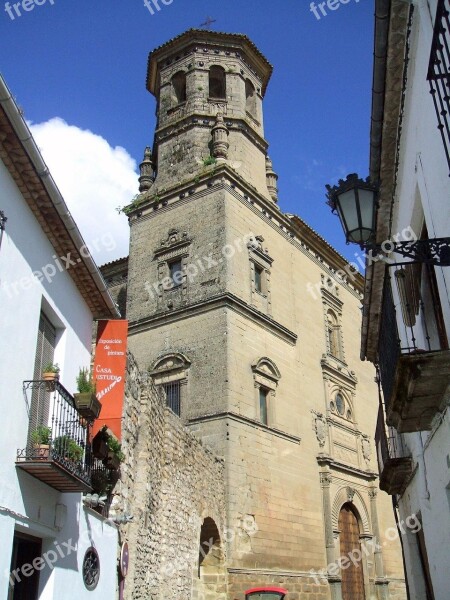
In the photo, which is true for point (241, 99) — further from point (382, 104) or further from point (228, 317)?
point (382, 104)

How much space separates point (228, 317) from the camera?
58.0 feet

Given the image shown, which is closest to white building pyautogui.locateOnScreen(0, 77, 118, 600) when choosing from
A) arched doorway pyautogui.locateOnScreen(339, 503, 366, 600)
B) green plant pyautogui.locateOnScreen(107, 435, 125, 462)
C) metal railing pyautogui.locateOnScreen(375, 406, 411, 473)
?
green plant pyautogui.locateOnScreen(107, 435, 125, 462)

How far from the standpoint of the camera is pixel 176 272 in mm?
19781

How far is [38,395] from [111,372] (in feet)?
7.33

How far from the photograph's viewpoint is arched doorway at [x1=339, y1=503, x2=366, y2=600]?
1891 centimetres

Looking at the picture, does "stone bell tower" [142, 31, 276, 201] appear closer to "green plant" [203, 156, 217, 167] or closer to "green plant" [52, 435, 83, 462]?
Result: "green plant" [203, 156, 217, 167]

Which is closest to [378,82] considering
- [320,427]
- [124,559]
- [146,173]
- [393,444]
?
[393,444]

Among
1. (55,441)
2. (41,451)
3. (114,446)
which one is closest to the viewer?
(41,451)

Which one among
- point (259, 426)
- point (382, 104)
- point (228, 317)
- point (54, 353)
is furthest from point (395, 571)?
point (382, 104)

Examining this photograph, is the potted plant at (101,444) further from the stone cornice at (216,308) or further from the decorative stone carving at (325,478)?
the decorative stone carving at (325,478)

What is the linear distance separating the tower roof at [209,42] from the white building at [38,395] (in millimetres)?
17300

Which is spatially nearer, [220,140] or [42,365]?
[42,365]

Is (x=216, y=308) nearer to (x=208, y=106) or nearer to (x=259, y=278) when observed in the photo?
(x=259, y=278)

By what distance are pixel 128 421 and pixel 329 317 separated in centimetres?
1490
